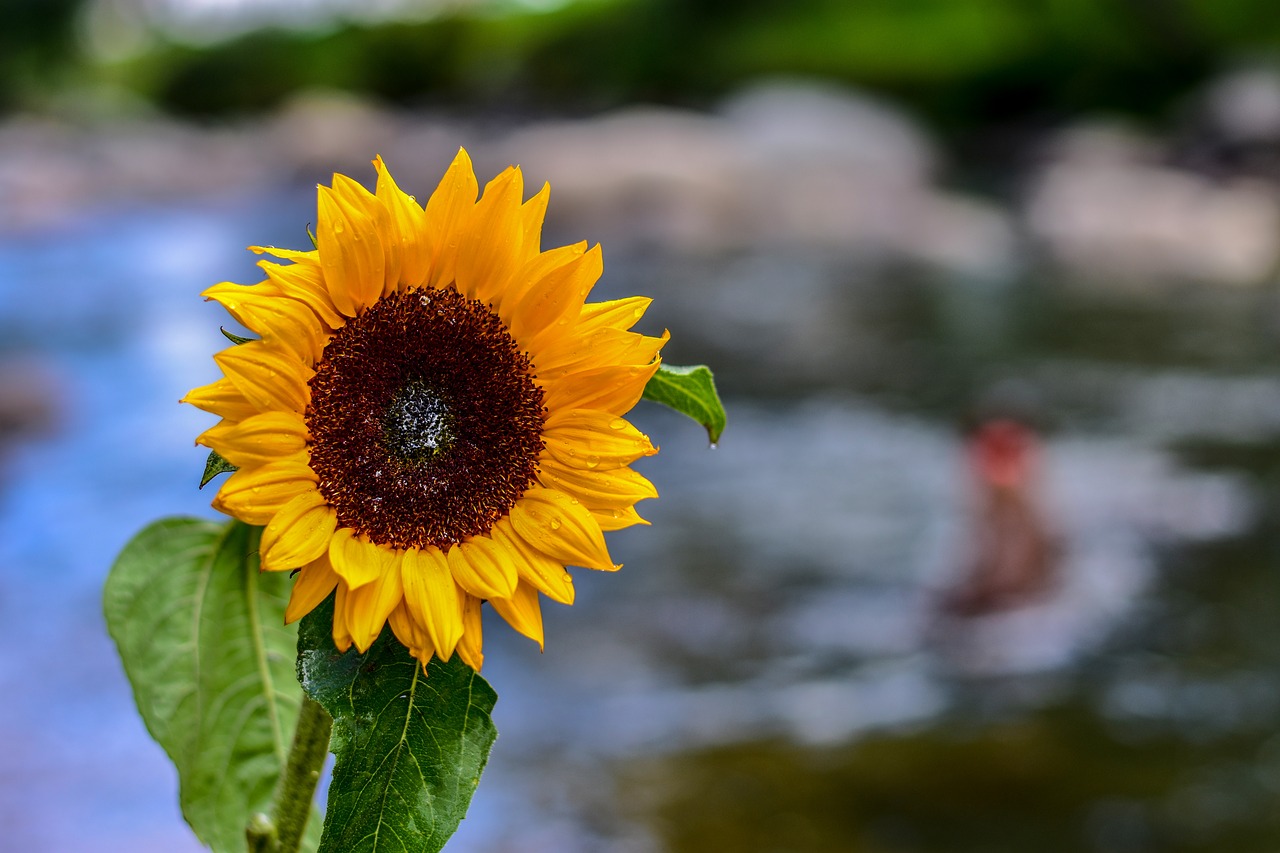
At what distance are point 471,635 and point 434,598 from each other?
2 cm

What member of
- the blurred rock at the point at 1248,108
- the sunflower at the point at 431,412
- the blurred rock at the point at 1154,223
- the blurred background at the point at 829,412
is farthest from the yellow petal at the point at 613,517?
the blurred rock at the point at 1248,108

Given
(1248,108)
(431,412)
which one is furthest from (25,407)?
(1248,108)

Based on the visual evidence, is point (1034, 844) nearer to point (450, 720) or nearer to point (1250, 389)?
point (450, 720)

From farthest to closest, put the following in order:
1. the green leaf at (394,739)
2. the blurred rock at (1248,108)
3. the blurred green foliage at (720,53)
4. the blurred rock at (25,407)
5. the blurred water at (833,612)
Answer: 1. the blurred green foliage at (720,53)
2. the blurred rock at (1248,108)
3. the blurred rock at (25,407)
4. the blurred water at (833,612)
5. the green leaf at (394,739)

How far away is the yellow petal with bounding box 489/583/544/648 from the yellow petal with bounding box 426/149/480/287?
16 cm

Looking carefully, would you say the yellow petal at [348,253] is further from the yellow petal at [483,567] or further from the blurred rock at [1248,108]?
the blurred rock at [1248,108]

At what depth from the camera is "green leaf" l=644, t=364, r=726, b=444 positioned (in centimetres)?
65

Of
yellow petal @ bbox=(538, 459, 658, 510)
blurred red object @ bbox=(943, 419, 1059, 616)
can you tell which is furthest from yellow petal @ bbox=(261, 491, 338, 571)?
blurred red object @ bbox=(943, 419, 1059, 616)

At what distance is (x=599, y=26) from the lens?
19.1m

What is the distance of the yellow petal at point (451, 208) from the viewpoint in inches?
23.5

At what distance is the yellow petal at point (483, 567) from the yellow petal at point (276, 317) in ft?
0.37

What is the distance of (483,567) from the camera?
1.93ft

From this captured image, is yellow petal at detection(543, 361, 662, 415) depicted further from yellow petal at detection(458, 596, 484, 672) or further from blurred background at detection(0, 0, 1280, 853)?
blurred background at detection(0, 0, 1280, 853)

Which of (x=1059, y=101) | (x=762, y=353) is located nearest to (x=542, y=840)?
(x=762, y=353)
